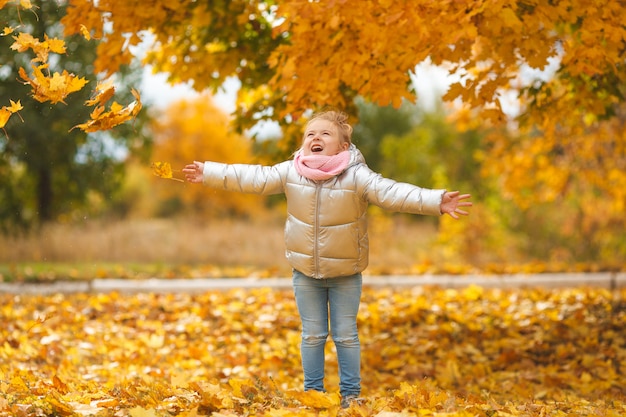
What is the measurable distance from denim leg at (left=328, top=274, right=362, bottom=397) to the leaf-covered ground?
8.9 inches

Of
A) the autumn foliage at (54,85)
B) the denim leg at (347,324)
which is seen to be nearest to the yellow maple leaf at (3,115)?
the autumn foliage at (54,85)

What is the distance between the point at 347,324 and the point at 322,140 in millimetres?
882

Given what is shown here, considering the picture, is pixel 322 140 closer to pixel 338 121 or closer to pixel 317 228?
pixel 338 121

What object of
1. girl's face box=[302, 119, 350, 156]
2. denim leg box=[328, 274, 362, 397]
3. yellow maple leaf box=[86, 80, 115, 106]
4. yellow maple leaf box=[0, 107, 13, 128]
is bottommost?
denim leg box=[328, 274, 362, 397]

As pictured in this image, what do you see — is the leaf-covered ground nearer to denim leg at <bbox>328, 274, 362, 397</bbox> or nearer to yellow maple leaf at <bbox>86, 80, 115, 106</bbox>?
denim leg at <bbox>328, 274, 362, 397</bbox>

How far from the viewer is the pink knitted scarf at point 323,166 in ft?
10.9

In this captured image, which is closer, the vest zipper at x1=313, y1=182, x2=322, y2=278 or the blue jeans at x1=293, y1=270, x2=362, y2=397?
the vest zipper at x1=313, y1=182, x2=322, y2=278

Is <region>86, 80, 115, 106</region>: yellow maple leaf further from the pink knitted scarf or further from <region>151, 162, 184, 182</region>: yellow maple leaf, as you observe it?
the pink knitted scarf

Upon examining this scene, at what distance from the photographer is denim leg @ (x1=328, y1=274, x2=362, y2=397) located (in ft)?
11.3

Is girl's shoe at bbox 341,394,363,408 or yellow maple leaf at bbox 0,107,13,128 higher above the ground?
yellow maple leaf at bbox 0,107,13,128

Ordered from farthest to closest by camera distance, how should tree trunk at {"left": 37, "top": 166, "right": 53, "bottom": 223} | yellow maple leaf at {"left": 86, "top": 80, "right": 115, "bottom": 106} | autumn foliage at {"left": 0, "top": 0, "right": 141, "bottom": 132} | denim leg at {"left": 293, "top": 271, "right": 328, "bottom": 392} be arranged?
1. tree trunk at {"left": 37, "top": 166, "right": 53, "bottom": 223}
2. denim leg at {"left": 293, "top": 271, "right": 328, "bottom": 392}
3. yellow maple leaf at {"left": 86, "top": 80, "right": 115, "bottom": 106}
4. autumn foliage at {"left": 0, "top": 0, "right": 141, "bottom": 132}

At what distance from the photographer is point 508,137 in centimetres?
1055

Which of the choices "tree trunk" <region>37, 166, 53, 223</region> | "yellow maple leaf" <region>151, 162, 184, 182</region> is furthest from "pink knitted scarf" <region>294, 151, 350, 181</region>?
"tree trunk" <region>37, 166, 53, 223</region>

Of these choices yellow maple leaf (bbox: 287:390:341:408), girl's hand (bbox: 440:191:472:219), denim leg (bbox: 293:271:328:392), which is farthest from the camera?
denim leg (bbox: 293:271:328:392)
